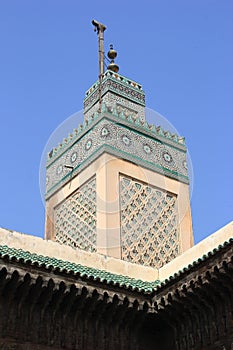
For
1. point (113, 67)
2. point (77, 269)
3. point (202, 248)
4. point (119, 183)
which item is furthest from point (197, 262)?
point (113, 67)

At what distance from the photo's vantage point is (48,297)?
27.0 feet

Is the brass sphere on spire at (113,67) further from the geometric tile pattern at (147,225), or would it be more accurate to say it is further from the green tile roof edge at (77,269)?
the green tile roof edge at (77,269)

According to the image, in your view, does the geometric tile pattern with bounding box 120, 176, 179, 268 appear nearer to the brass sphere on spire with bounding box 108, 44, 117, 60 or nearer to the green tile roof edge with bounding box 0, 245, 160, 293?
the green tile roof edge with bounding box 0, 245, 160, 293

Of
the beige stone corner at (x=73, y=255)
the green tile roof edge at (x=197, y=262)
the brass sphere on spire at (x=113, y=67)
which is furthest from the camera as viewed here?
the brass sphere on spire at (x=113, y=67)

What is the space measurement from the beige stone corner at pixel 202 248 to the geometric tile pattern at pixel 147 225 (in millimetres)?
→ 1204

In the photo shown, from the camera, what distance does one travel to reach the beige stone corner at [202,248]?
29.8ft

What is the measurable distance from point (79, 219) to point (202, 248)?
293cm

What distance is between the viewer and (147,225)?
1170 centimetres

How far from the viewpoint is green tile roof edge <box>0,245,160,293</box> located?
7.99 m

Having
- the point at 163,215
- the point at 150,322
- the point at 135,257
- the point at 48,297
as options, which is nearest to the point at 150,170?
the point at 163,215

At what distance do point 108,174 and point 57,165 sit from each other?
1.72 m

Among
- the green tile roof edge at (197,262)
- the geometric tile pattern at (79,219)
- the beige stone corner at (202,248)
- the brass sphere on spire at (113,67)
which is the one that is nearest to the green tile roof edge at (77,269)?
the green tile roof edge at (197,262)

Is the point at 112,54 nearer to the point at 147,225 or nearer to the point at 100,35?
the point at 100,35

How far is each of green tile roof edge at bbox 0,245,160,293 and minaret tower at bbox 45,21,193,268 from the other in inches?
71.8
